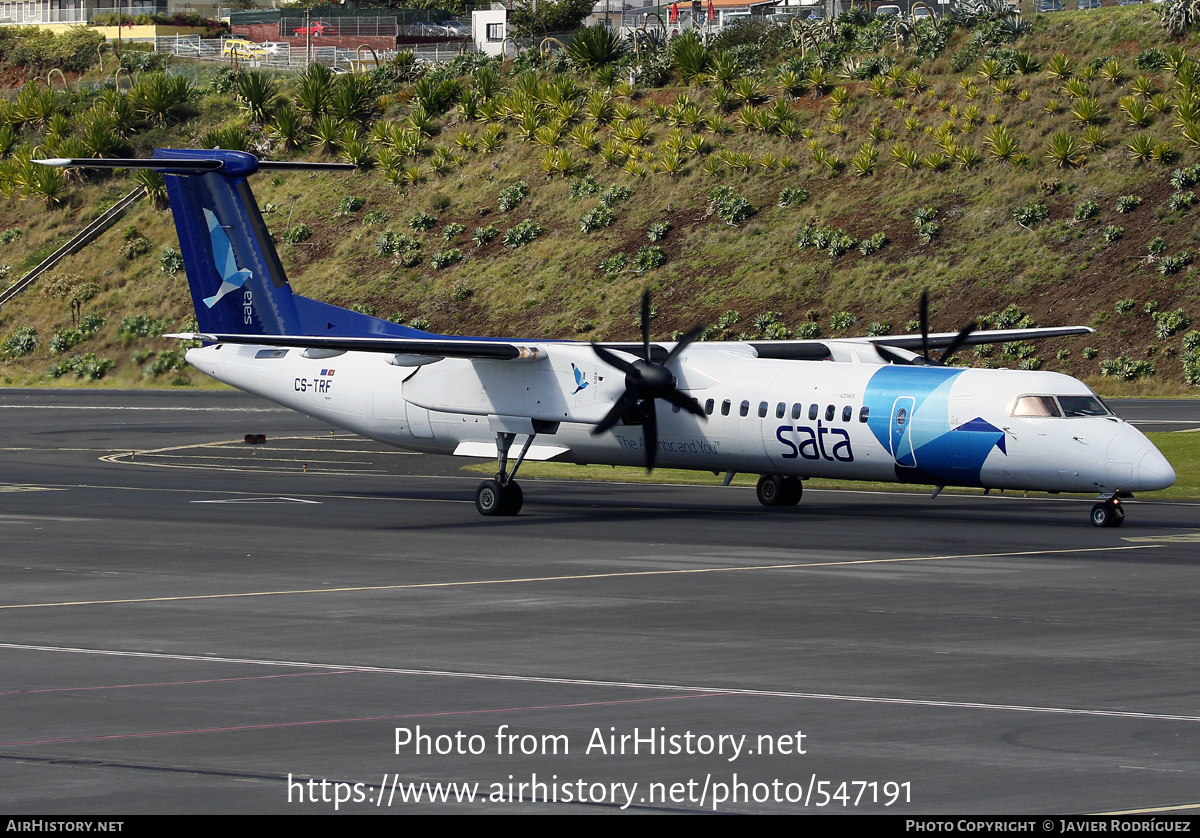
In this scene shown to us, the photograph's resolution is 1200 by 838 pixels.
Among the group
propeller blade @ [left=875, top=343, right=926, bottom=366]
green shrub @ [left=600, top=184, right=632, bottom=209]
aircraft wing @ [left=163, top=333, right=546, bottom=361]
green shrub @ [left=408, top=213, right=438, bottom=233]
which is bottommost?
propeller blade @ [left=875, top=343, right=926, bottom=366]

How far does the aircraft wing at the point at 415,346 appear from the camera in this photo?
28734 mm

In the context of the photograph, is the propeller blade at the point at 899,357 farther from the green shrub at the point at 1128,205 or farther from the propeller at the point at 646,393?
the green shrub at the point at 1128,205

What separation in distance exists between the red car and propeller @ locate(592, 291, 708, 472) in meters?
90.0

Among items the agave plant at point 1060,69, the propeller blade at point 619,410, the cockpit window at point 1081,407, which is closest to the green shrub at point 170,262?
the agave plant at point 1060,69

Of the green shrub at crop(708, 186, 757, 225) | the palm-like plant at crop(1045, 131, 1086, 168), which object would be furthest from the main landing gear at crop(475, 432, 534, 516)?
the palm-like plant at crop(1045, 131, 1086, 168)

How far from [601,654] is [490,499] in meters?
14.7

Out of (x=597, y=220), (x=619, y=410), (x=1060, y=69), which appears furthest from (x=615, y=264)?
(x=619, y=410)

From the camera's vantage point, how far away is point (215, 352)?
34406 millimetres

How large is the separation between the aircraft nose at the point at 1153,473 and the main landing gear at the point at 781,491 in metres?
8.02

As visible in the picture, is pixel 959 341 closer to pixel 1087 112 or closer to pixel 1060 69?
pixel 1087 112

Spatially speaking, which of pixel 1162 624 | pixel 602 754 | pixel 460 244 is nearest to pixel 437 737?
pixel 602 754

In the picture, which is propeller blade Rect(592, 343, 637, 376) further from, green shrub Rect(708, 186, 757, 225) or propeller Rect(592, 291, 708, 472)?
green shrub Rect(708, 186, 757, 225)

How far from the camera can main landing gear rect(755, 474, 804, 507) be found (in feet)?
104

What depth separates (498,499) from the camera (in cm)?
3039
